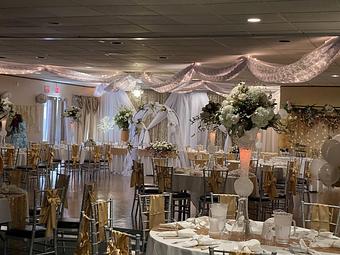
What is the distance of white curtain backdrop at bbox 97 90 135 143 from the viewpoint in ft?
61.6

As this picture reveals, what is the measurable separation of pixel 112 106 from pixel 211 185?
10.9m

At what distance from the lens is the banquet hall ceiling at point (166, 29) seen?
259 inches

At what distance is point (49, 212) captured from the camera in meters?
5.80

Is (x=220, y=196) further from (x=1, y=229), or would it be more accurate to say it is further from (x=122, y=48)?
(x=122, y=48)

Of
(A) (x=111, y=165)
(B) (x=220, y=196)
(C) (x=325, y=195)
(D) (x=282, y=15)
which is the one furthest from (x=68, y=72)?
(B) (x=220, y=196)

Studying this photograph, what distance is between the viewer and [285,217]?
4.26 meters

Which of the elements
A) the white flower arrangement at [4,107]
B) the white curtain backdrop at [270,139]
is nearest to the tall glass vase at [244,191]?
the white flower arrangement at [4,107]

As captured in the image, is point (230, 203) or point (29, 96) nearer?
point (230, 203)

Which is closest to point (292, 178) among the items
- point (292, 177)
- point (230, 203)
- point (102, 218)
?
point (292, 177)

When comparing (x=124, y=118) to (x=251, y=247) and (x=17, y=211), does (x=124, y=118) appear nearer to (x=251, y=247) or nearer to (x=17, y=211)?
(x=17, y=211)

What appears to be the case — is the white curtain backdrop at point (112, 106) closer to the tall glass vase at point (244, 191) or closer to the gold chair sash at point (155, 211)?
the gold chair sash at point (155, 211)

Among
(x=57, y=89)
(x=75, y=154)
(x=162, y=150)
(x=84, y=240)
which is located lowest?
(x=84, y=240)

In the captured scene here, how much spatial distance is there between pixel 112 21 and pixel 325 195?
7351 millimetres

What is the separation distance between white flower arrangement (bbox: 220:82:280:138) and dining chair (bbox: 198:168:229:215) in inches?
166
